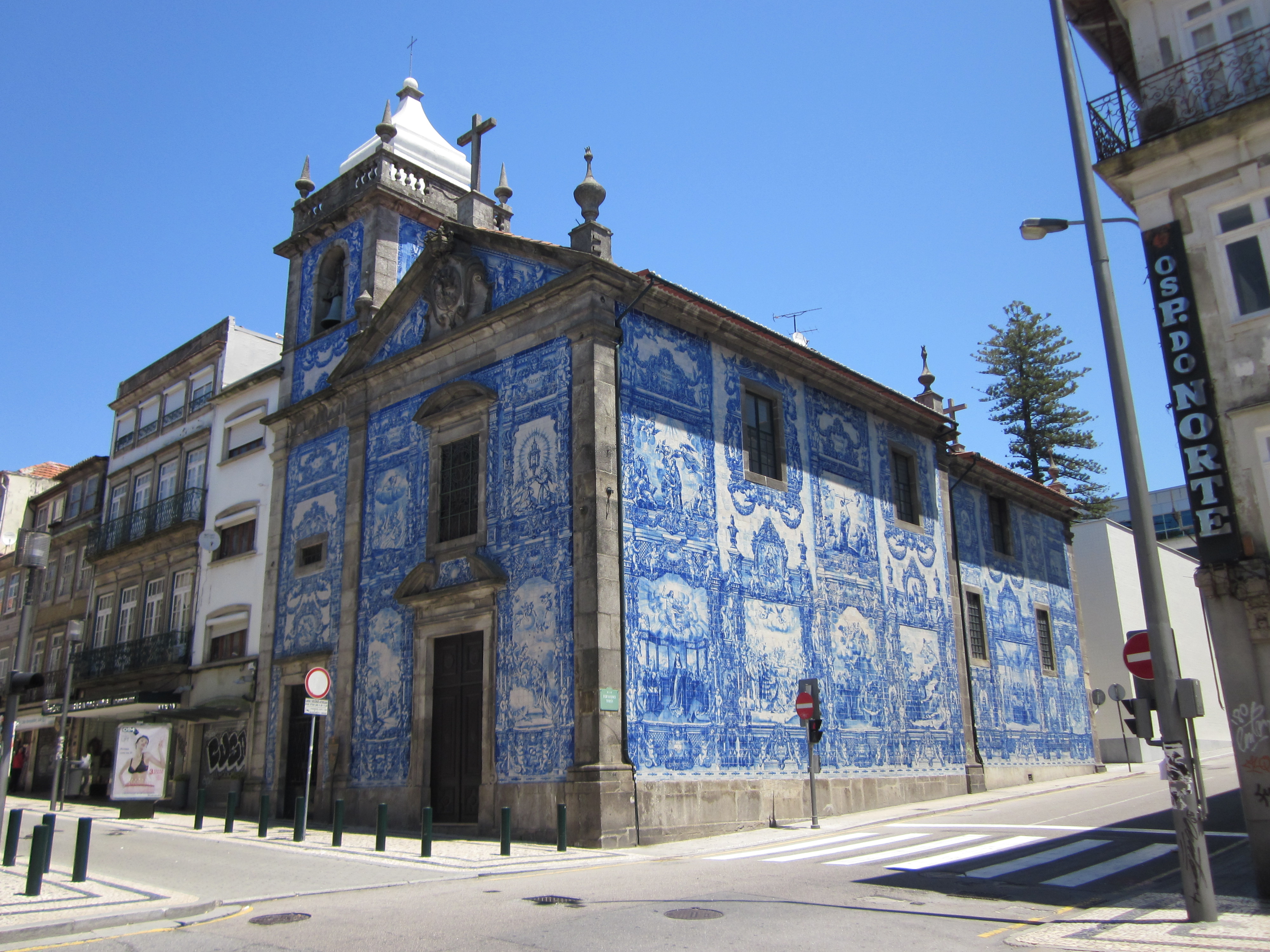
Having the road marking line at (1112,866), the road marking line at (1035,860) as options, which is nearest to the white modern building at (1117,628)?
the road marking line at (1035,860)

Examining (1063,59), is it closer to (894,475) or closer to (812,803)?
(812,803)

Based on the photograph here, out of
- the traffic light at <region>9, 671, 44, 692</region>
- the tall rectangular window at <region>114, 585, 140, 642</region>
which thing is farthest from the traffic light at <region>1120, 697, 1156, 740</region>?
the tall rectangular window at <region>114, 585, 140, 642</region>

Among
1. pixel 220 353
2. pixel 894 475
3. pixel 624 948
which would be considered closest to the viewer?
pixel 624 948

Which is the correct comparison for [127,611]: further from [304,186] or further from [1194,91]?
[1194,91]

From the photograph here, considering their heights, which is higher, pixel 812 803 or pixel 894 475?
pixel 894 475

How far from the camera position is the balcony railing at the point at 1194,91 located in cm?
1092

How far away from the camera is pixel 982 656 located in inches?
949

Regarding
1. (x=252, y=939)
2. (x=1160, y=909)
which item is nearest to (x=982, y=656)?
(x=1160, y=909)

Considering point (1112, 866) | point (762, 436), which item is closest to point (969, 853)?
point (1112, 866)

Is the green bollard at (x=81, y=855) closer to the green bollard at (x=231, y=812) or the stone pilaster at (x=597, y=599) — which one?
the stone pilaster at (x=597, y=599)

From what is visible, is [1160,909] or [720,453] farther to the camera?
[720,453]

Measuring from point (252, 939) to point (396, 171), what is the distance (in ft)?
62.6

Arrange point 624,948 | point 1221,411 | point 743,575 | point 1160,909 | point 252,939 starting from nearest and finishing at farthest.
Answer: point 624,948
point 252,939
point 1160,909
point 1221,411
point 743,575

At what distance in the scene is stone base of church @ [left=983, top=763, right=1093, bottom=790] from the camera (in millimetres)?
23094
